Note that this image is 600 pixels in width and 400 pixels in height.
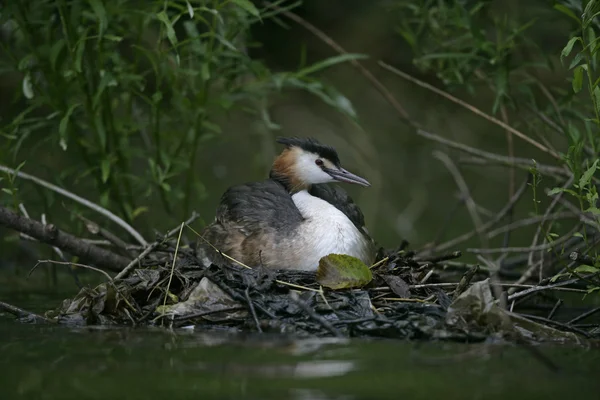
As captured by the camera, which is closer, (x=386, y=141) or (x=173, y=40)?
(x=173, y=40)

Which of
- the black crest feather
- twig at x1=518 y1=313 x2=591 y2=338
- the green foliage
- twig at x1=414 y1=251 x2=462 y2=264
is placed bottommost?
twig at x1=518 y1=313 x2=591 y2=338

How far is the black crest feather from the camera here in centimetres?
642

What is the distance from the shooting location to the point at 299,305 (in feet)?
14.9

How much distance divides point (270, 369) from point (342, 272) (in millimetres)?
1514

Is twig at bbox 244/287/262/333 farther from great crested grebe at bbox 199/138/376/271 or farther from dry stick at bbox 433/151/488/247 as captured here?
dry stick at bbox 433/151/488/247

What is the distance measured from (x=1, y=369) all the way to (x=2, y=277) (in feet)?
12.8

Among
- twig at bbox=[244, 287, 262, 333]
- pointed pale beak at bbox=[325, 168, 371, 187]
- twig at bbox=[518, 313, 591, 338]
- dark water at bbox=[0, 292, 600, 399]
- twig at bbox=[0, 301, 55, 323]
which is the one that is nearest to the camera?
dark water at bbox=[0, 292, 600, 399]

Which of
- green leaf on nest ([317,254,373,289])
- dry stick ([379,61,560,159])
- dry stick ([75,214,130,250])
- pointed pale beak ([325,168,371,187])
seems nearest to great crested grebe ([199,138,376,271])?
pointed pale beak ([325,168,371,187])

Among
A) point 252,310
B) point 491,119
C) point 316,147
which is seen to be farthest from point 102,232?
point 491,119

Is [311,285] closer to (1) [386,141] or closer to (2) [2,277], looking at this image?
(2) [2,277]

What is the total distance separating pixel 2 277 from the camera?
7.69m

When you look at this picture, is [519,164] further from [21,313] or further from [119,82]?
[21,313]

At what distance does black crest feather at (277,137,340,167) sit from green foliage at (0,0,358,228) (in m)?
0.30

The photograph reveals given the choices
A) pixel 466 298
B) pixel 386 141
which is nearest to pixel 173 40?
pixel 466 298
